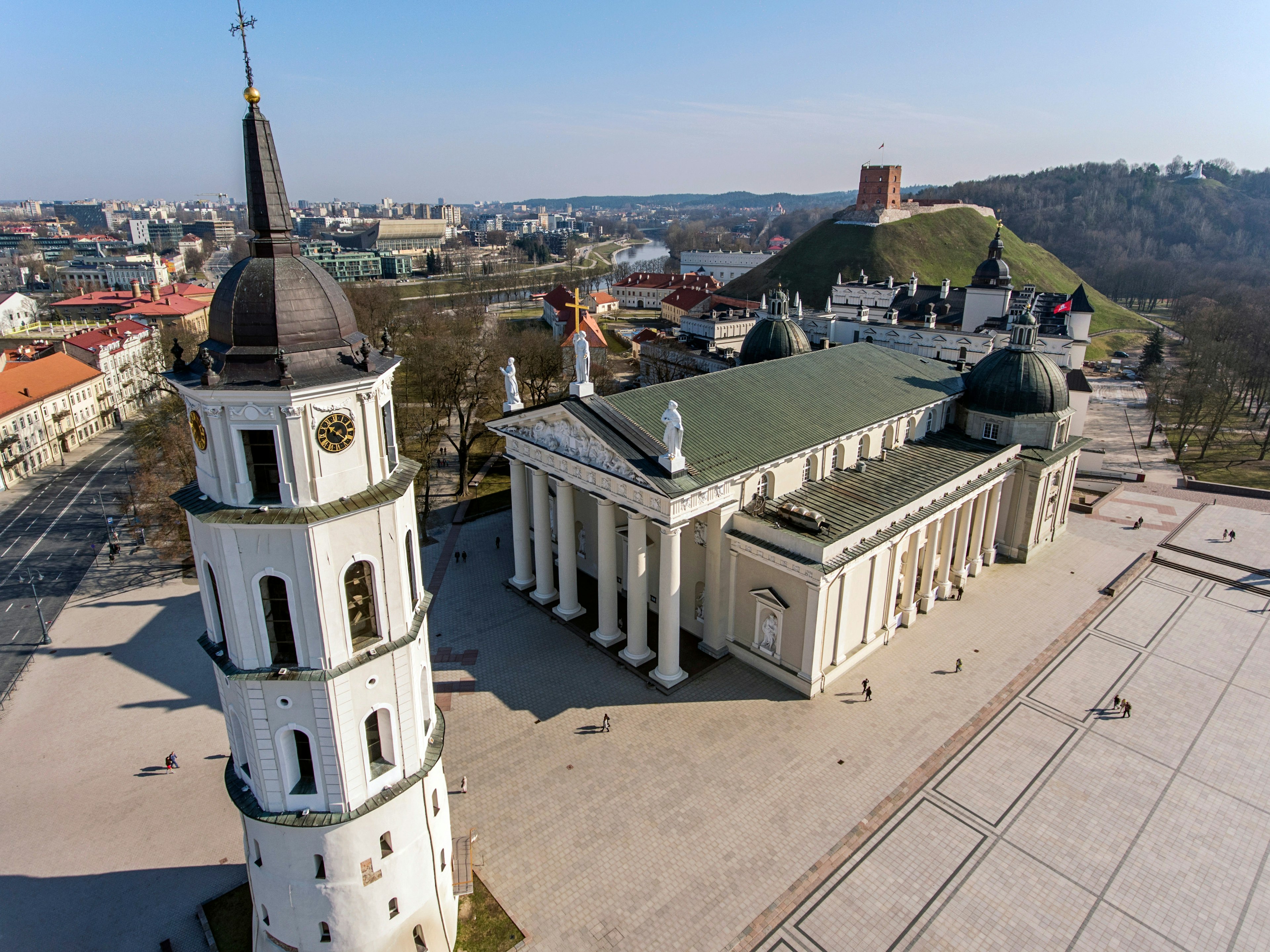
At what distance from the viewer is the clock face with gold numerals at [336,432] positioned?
12203 millimetres

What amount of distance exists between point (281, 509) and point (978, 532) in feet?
111

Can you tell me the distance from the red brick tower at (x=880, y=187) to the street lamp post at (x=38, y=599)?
133103 mm

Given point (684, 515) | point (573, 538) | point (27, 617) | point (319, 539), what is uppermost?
point (319, 539)

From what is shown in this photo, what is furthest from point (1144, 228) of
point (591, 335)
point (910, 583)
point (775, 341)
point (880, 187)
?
point (910, 583)

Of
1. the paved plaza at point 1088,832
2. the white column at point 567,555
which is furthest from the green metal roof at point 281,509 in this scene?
the white column at point 567,555

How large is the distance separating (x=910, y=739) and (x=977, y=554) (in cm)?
1510

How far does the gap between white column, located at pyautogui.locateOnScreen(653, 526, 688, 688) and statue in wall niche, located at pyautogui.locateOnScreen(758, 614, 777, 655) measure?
3330 mm

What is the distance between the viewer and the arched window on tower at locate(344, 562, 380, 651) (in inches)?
531

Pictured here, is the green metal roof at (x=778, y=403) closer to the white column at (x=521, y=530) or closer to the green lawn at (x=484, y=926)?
the white column at (x=521, y=530)

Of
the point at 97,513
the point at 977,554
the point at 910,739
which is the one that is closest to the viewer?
the point at 910,739

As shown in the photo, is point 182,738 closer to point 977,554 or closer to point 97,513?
point 97,513

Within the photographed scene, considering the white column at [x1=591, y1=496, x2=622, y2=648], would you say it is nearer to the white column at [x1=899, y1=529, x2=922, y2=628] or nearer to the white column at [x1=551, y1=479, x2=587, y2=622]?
the white column at [x1=551, y1=479, x2=587, y2=622]

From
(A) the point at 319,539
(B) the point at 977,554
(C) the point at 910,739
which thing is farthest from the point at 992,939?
(B) the point at 977,554

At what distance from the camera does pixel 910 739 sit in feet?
83.0
